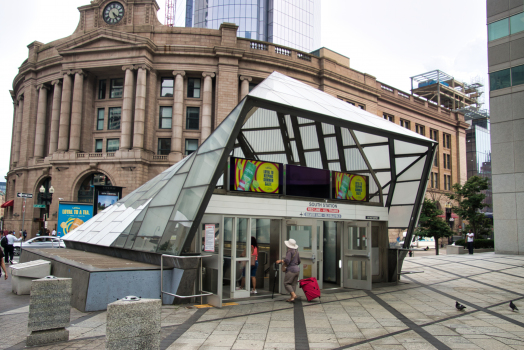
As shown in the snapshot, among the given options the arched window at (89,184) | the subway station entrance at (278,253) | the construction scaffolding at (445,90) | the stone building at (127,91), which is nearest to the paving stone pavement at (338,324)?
the subway station entrance at (278,253)

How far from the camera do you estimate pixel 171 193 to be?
1171 centimetres

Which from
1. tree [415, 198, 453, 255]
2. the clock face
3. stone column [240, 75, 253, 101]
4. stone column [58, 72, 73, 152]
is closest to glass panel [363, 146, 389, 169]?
tree [415, 198, 453, 255]

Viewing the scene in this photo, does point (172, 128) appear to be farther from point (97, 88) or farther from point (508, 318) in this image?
point (508, 318)

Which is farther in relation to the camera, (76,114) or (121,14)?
(121,14)

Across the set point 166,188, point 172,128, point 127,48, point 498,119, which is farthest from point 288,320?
point 127,48

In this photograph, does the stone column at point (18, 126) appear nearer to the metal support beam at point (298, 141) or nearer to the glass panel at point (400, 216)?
the metal support beam at point (298, 141)

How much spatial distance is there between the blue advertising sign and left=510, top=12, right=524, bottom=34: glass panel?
31072mm

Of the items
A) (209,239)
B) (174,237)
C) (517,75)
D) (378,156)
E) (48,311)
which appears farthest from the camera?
(517,75)

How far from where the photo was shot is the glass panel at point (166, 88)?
46.3m

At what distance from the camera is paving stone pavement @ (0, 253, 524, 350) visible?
683cm

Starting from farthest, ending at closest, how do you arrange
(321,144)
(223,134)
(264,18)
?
1. (264,18)
2. (321,144)
3. (223,134)

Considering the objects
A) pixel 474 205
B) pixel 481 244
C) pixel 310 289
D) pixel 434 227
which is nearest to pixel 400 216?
pixel 310 289

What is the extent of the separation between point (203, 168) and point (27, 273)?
6325 millimetres

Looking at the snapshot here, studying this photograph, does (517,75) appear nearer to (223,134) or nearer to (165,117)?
(223,134)
